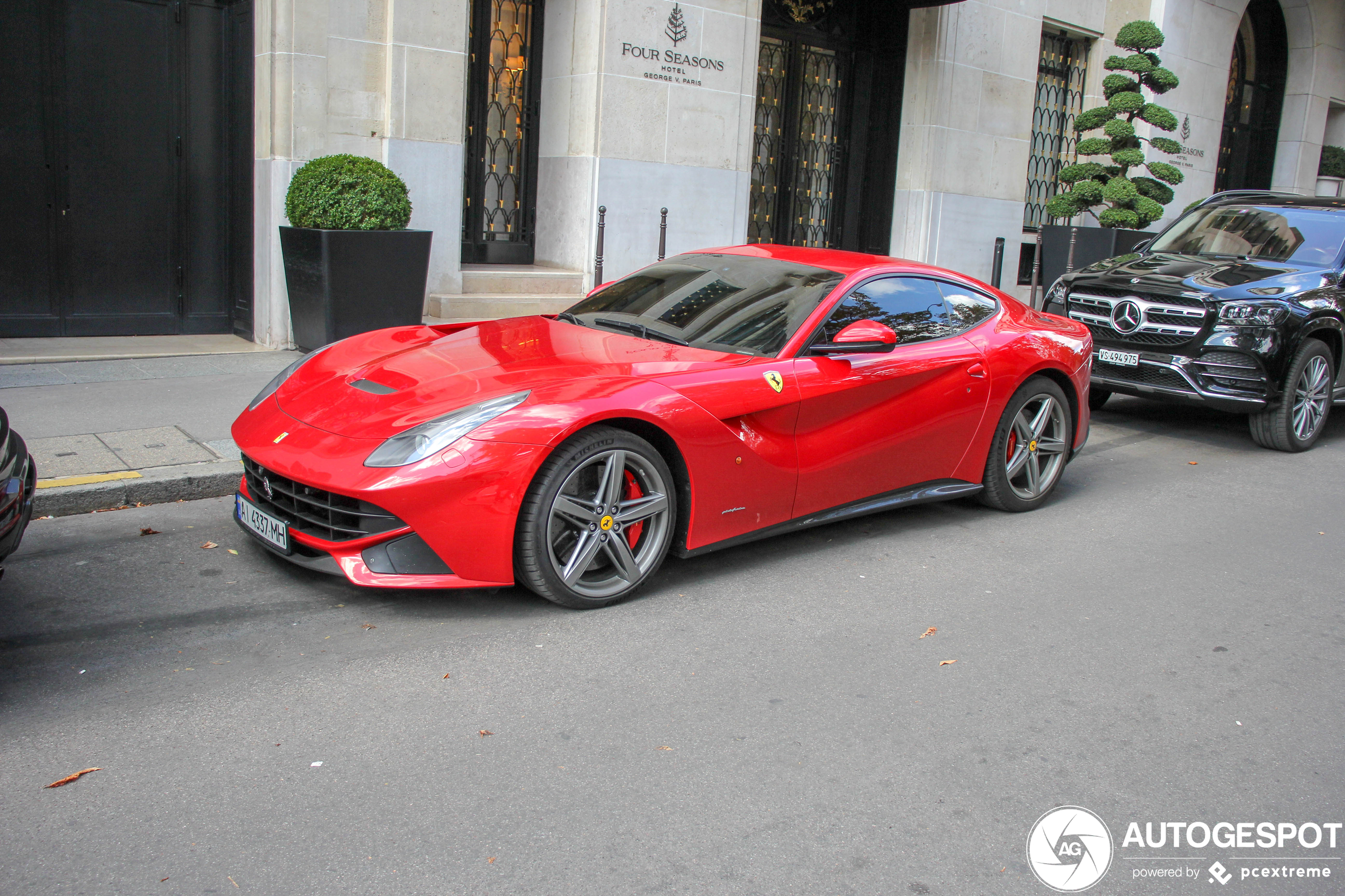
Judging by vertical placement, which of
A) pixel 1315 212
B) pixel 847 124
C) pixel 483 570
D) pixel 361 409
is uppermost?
pixel 847 124

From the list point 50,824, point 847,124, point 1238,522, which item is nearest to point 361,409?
point 50,824

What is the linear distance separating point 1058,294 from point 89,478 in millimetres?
7470

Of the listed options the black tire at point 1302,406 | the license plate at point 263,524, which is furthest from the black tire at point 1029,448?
the license plate at point 263,524

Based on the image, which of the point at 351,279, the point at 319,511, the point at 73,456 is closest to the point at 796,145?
A: the point at 351,279

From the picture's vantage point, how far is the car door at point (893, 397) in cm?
518

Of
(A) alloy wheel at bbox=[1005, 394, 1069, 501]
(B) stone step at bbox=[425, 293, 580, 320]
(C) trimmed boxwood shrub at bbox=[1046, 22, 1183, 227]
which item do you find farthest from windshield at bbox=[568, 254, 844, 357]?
(C) trimmed boxwood shrub at bbox=[1046, 22, 1183, 227]

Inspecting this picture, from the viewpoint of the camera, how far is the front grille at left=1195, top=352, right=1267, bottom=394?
820 cm

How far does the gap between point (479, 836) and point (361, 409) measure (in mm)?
2071

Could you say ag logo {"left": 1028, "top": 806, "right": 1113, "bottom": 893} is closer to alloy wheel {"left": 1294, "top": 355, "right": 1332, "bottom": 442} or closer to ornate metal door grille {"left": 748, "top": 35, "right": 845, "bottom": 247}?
alloy wheel {"left": 1294, "top": 355, "right": 1332, "bottom": 442}

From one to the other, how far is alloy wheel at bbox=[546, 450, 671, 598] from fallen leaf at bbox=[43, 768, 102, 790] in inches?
68.6

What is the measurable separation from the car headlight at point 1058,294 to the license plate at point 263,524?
22.8 feet

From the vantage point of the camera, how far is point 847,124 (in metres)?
16.1

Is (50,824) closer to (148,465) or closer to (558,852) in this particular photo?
(558,852)

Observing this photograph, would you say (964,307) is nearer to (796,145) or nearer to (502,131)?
(502,131)
